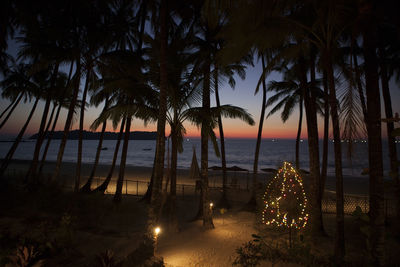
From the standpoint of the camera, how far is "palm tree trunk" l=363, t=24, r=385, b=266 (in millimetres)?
3654

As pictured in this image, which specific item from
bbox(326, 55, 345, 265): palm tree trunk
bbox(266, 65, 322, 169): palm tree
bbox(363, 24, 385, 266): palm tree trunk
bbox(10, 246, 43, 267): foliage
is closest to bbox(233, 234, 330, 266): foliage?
bbox(326, 55, 345, 265): palm tree trunk

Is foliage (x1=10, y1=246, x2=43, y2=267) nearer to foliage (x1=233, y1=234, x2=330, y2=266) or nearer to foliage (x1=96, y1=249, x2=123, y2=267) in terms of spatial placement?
foliage (x1=96, y1=249, x2=123, y2=267)

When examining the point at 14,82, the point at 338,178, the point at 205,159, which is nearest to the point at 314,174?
the point at 338,178

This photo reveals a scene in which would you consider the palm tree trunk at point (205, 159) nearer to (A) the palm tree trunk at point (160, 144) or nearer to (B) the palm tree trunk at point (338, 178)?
(A) the palm tree trunk at point (160, 144)

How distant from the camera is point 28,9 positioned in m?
9.72

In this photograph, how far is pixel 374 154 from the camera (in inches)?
150

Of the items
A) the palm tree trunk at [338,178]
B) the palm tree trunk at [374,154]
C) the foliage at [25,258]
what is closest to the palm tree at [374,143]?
the palm tree trunk at [374,154]

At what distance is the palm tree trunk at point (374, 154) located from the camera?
3654 mm

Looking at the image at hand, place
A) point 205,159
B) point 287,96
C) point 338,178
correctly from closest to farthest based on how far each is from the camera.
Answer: point 338,178 < point 205,159 < point 287,96

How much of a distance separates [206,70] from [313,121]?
4.26 meters

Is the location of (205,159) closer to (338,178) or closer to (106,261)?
(338,178)

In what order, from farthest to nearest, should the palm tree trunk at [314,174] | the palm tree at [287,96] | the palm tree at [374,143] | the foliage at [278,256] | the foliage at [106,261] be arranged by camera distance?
1. the palm tree at [287,96]
2. the palm tree trunk at [314,174]
3. the foliage at [278,256]
4. the foliage at [106,261]
5. the palm tree at [374,143]

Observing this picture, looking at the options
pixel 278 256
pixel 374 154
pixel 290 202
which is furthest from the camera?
pixel 290 202

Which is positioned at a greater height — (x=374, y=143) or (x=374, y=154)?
(x=374, y=143)
